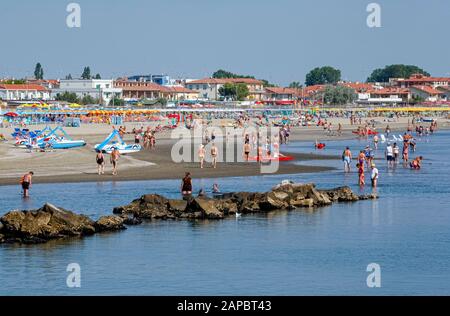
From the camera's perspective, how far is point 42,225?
26516 millimetres

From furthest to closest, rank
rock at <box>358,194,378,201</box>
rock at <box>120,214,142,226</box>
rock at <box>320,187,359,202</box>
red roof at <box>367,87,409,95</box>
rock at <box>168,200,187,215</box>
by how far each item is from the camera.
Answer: red roof at <box>367,87,409,95</box>
rock at <box>358,194,378,201</box>
rock at <box>320,187,359,202</box>
rock at <box>168,200,187,215</box>
rock at <box>120,214,142,226</box>

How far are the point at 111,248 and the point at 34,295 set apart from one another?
5.19 meters

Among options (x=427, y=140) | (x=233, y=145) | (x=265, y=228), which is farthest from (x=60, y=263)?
(x=427, y=140)

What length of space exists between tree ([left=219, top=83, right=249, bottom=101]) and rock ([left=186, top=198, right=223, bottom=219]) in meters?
153

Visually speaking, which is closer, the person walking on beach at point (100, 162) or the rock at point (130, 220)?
the rock at point (130, 220)

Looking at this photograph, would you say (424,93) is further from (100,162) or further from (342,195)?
(342,195)

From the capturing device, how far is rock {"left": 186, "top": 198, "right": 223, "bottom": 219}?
30.5m

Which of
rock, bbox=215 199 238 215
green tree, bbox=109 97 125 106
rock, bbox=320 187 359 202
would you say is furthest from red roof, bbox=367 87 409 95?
rock, bbox=215 199 238 215

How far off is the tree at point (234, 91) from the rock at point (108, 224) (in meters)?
156

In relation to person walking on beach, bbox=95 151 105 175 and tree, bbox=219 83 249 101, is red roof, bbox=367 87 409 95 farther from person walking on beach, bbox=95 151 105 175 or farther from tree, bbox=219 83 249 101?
person walking on beach, bbox=95 151 105 175

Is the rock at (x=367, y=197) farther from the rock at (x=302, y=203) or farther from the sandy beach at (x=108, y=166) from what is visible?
the sandy beach at (x=108, y=166)

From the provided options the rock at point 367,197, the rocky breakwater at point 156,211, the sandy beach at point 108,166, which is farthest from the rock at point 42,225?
the sandy beach at point 108,166

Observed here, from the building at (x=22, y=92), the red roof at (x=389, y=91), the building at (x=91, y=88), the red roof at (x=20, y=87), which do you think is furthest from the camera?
the red roof at (x=389, y=91)

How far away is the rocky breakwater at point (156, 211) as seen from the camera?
86.2ft
